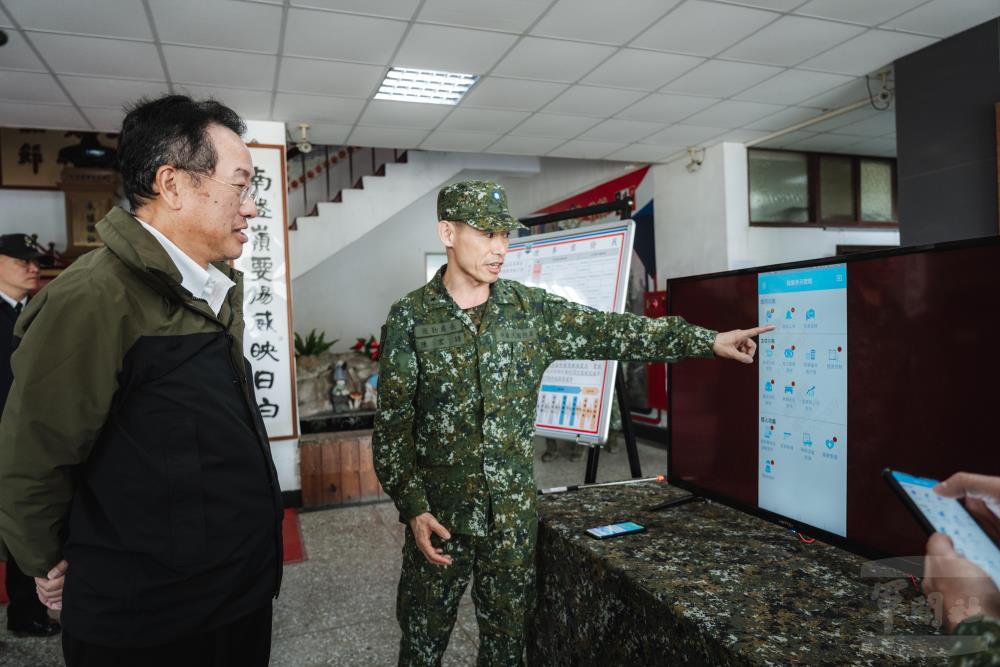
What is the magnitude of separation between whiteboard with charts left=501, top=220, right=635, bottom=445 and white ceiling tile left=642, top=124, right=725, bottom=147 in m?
2.82

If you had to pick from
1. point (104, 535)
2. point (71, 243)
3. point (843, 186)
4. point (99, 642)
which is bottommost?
point (99, 642)

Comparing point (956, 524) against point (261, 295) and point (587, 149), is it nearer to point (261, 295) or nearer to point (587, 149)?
point (261, 295)

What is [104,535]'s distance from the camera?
97cm

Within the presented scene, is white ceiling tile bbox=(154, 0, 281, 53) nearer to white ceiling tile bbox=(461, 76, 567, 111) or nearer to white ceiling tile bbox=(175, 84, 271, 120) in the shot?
white ceiling tile bbox=(175, 84, 271, 120)

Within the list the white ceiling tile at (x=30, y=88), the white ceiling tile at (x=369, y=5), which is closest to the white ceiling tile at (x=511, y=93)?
the white ceiling tile at (x=369, y=5)

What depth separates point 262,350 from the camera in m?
4.00

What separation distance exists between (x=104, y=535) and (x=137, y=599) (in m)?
0.12

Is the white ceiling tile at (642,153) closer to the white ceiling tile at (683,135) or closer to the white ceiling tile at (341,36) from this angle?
the white ceiling tile at (683,135)

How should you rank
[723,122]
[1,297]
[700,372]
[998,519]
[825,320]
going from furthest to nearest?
[723,122] → [1,297] → [700,372] → [825,320] → [998,519]

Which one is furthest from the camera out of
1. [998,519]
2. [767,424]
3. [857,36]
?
[857,36]

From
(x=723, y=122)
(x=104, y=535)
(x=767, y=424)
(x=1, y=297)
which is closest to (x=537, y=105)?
(x=723, y=122)

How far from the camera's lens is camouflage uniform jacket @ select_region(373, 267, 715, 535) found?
1.37 m

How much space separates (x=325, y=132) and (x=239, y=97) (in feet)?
2.64

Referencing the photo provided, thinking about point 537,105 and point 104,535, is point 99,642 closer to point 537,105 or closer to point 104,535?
point 104,535
